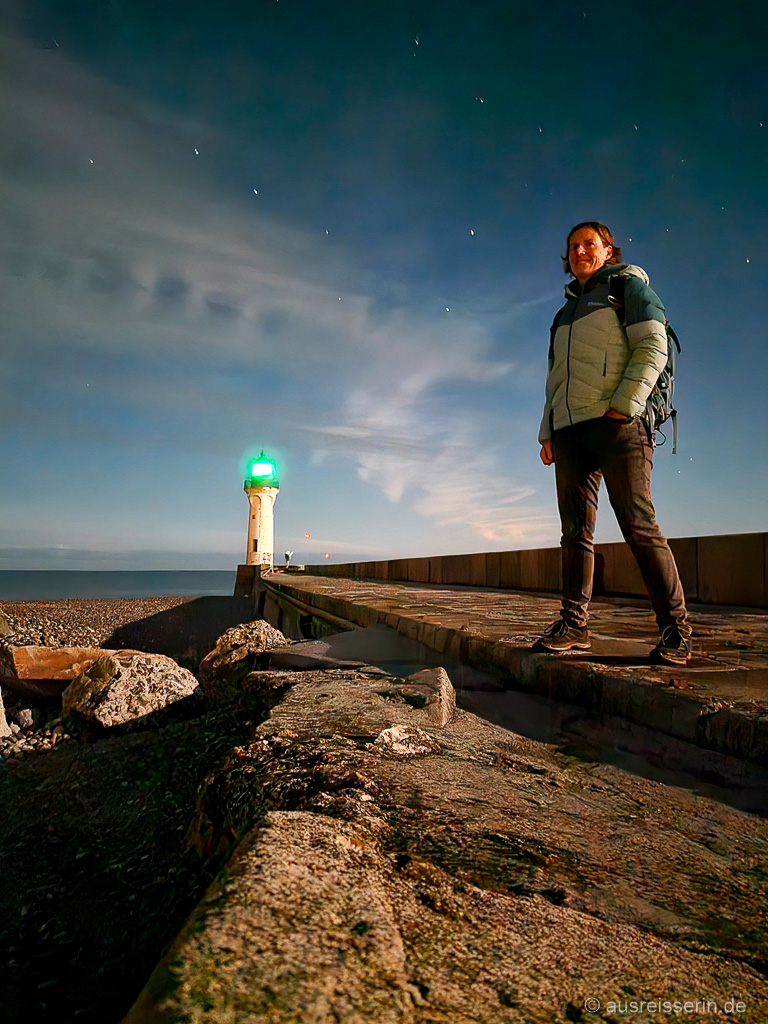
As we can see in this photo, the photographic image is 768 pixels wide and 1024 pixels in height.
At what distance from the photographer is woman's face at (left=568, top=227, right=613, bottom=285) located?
2.90m

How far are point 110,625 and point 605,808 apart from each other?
28101 millimetres

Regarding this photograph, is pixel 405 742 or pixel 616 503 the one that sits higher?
pixel 616 503

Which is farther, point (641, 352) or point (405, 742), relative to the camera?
point (641, 352)

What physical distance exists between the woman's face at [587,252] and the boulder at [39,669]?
243 inches

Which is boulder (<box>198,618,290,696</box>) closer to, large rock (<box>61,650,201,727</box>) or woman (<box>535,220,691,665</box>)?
large rock (<box>61,650,201,727</box>)

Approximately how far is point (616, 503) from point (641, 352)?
2.29 feet

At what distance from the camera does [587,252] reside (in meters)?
2.90

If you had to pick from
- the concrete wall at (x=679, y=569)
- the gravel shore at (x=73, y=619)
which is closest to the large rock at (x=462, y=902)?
the concrete wall at (x=679, y=569)

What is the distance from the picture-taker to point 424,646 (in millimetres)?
3727

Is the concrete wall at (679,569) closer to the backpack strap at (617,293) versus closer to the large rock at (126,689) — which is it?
the backpack strap at (617,293)

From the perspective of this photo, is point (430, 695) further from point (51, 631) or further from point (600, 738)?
point (51, 631)

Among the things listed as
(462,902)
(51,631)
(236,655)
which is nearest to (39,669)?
(236,655)

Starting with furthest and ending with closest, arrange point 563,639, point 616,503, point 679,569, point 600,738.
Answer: point 679,569 → point 563,639 → point 616,503 → point 600,738

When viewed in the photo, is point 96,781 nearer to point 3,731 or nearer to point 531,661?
point 3,731
